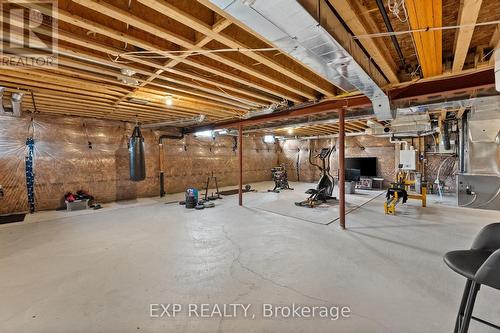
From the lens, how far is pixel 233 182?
995cm

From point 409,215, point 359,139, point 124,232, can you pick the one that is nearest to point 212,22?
point 124,232

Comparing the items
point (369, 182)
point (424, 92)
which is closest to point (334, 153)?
point (369, 182)

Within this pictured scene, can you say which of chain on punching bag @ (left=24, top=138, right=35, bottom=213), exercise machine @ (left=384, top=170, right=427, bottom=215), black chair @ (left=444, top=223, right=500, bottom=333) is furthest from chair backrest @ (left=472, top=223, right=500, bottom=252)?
chain on punching bag @ (left=24, top=138, right=35, bottom=213)

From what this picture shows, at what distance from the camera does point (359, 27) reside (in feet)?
6.10

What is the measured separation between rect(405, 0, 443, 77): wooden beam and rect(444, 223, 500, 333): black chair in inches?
61.4

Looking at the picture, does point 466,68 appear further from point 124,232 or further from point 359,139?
point 359,139

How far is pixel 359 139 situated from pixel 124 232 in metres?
9.52

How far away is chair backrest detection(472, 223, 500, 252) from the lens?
55.0 inches

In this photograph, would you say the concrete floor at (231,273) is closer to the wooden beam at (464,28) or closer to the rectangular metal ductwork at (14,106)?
the rectangular metal ductwork at (14,106)

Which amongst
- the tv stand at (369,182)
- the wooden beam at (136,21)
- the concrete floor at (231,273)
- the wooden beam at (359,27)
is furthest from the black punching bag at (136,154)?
the tv stand at (369,182)

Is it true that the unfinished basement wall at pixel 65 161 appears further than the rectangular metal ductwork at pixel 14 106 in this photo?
Yes

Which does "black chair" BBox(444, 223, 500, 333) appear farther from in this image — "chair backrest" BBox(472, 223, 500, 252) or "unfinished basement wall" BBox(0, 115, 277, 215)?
"unfinished basement wall" BBox(0, 115, 277, 215)

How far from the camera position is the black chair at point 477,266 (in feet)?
3.48

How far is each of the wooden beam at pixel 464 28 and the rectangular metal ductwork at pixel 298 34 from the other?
2.46ft
